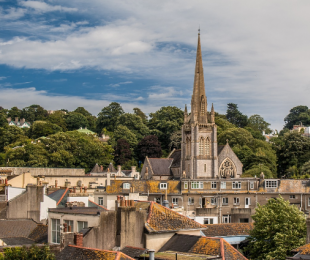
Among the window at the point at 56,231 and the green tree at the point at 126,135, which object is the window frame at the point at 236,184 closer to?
the window at the point at 56,231

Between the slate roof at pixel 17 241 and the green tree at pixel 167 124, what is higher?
the green tree at pixel 167 124

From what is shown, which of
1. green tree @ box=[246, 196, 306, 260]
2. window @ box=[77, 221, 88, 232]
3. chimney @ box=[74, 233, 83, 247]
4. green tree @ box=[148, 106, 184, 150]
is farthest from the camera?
green tree @ box=[148, 106, 184, 150]

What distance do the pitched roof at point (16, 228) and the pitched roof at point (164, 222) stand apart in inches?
345

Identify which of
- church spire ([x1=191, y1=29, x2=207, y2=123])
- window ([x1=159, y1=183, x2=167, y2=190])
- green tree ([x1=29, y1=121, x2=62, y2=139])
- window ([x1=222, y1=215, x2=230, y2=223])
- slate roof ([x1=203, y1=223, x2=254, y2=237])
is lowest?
window ([x1=222, y1=215, x2=230, y2=223])

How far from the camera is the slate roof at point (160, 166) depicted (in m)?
113

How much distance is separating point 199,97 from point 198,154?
463 inches

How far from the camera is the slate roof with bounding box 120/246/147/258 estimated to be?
2794 cm

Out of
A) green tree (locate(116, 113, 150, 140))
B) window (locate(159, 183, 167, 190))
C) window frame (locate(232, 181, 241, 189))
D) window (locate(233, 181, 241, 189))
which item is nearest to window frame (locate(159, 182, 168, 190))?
window (locate(159, 183, 167, 190))

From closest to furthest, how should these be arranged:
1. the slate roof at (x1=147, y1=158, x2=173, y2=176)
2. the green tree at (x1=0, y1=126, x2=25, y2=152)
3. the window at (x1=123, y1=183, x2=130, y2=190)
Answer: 1. the window at (x1=123, y1=183, x2=130, y2=190)
2. the slate roof at (x1=147, y1=158, x2=173, y2=176)
3. the green tree at (x1=0, y1=126, x2=25, y2=152)

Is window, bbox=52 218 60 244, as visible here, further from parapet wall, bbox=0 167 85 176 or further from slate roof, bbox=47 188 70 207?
parapet wall, bbox=0 167 85 176

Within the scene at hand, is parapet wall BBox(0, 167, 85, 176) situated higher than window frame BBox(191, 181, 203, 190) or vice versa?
parapet wall BBox(0, 167, 85, 176)

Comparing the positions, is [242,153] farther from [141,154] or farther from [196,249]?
[196,249]

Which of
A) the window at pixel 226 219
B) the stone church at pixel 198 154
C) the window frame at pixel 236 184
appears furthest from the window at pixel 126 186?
the stone church at pixel 198 154

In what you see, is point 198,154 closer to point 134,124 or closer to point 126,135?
point 126,135
